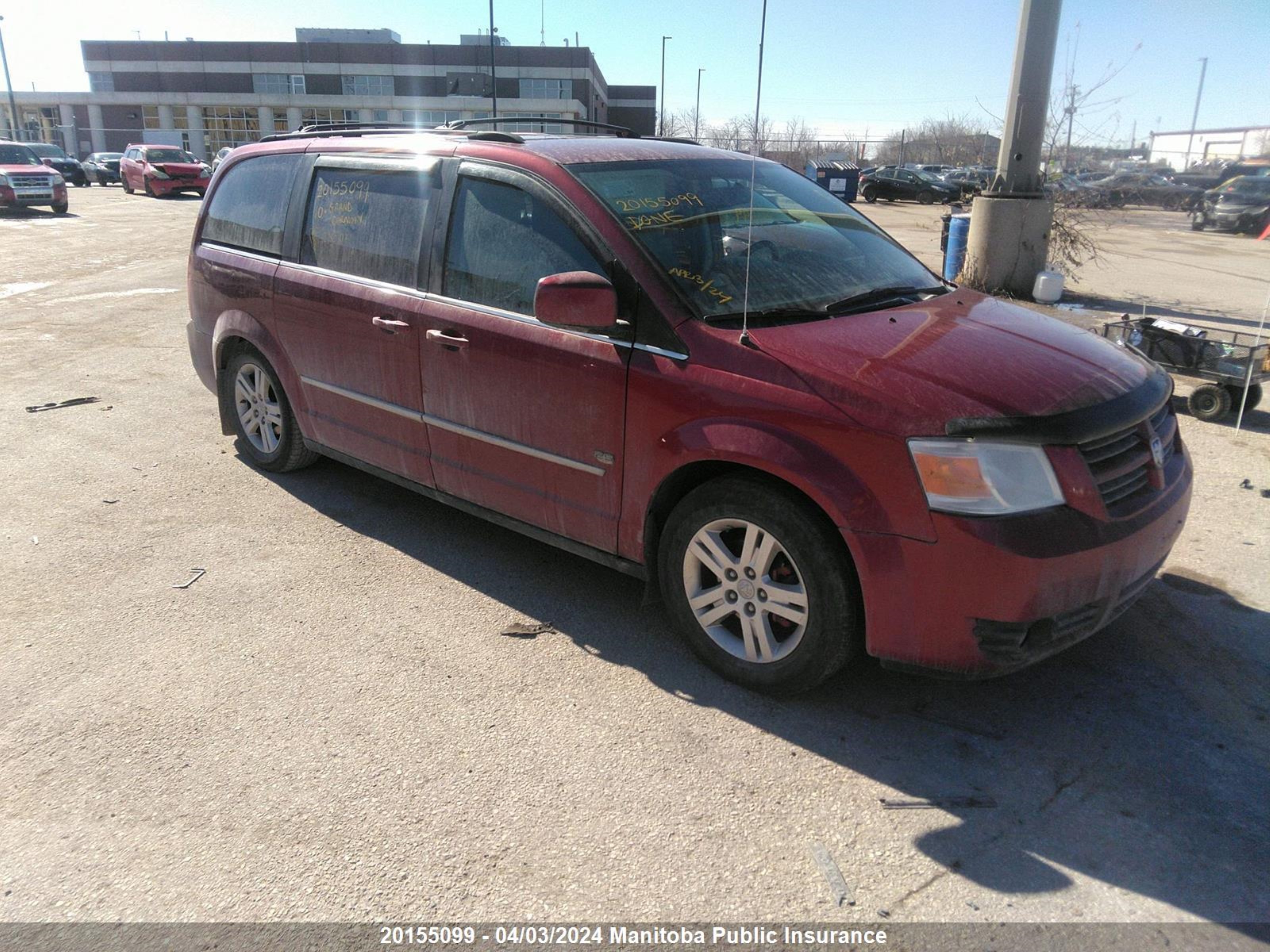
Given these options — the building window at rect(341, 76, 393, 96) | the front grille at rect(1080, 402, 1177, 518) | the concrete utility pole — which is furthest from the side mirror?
the building window at rect(341, 76, 393, 96)

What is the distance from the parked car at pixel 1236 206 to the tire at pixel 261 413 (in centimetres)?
2905

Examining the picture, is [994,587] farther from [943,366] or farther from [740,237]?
[740,237]

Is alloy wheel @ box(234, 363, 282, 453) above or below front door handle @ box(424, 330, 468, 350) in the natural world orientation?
below

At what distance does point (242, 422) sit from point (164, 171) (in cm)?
3350

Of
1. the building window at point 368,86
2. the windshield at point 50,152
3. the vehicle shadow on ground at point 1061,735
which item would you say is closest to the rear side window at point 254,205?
the vehicle shadow on ground at point 1061,735

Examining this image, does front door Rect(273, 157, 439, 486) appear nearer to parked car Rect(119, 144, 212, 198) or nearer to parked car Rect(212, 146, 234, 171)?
parked car Rect(212, 146, 234, 171)

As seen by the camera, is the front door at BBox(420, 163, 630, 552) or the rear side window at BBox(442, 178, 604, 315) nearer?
the front door at BBox(420, 163, 630, 552)

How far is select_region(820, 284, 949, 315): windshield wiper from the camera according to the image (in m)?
3.62

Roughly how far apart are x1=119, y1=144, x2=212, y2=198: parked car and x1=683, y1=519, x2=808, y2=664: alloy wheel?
118ft

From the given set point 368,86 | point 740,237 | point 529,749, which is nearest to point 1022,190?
point 740,237

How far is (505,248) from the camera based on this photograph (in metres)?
3.95

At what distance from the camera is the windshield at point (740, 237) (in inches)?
140

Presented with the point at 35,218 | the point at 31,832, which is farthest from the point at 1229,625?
the point at 35,218

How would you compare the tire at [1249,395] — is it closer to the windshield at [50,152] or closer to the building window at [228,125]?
the windshield at [50,152]
